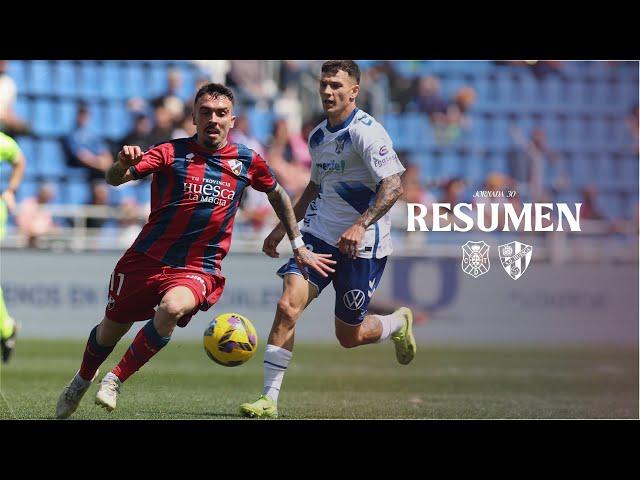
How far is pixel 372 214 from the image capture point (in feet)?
22.0

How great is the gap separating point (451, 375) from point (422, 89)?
3937 mm

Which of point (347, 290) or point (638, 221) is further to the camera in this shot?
point (638, 221)

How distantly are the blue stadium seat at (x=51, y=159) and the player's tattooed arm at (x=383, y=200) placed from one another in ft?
20.3

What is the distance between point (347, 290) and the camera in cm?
704

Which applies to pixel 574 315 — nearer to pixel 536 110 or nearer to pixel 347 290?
pixel 536 110

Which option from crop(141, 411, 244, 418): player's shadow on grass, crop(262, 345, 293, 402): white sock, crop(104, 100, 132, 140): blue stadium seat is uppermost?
crop(104, 100, 132, 140): blue stadium seat

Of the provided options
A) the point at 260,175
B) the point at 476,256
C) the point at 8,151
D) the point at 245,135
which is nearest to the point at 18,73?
the point at 245,135

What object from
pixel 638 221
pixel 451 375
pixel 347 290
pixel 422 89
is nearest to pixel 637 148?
pixel 638 221

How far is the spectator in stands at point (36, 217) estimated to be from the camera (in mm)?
11633

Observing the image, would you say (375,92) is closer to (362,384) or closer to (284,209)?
(362,384)

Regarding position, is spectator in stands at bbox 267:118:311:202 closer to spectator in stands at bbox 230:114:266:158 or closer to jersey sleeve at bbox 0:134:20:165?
spectator in stands at bbox 230:114:266:158

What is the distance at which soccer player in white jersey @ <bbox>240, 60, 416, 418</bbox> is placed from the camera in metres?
6.72

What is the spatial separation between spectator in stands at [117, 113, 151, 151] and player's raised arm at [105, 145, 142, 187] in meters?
5.34

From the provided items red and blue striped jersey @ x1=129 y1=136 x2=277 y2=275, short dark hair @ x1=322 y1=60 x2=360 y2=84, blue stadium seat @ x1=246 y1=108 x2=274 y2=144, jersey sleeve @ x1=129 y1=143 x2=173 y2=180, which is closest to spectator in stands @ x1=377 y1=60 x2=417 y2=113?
blue stadium seat @ x1=246 y1=108 x2=274 y2=144
